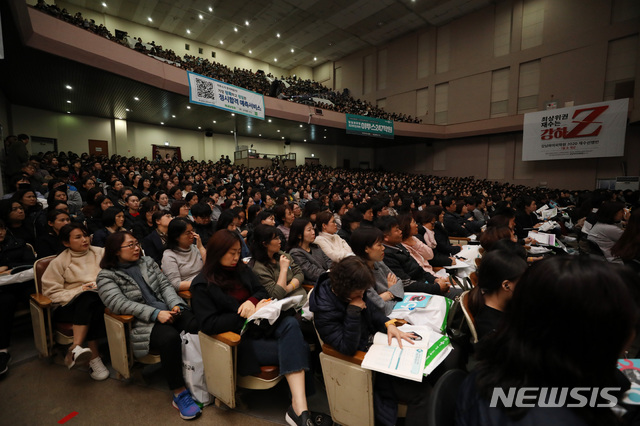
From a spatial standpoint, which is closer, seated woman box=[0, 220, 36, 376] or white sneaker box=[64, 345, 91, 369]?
white sneaker box=[64, 345, 91, 369]

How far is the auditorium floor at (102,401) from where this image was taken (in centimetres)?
181

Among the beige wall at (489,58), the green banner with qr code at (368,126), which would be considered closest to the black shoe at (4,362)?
the green banner with qr code at (368,126)

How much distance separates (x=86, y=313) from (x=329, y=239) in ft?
7.04

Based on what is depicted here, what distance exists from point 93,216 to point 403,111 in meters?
19.9

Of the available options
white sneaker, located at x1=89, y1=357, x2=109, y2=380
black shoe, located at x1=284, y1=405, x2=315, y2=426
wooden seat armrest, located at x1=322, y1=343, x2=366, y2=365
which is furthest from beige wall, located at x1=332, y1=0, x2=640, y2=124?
white sneaker, located at x1=89, y1=357, x2=109, y2=380

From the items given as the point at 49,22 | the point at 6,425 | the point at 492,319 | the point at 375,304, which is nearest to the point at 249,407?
the point at 375,304

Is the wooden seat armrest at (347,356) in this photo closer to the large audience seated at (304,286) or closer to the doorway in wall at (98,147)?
the large audience seated at (304,286)

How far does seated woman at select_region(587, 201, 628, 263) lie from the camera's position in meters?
3.26

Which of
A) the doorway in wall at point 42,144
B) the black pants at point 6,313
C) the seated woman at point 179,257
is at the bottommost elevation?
the black pants at point 6,313

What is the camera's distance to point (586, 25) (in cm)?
1306

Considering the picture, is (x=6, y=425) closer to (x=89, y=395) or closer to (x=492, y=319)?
(x=89, y=395)

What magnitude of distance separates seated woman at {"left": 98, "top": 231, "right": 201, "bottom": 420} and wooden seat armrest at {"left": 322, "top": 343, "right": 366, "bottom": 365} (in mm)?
1016

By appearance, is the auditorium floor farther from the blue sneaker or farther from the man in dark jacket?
the man in dark jacket

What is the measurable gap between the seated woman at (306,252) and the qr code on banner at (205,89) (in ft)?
24.8
